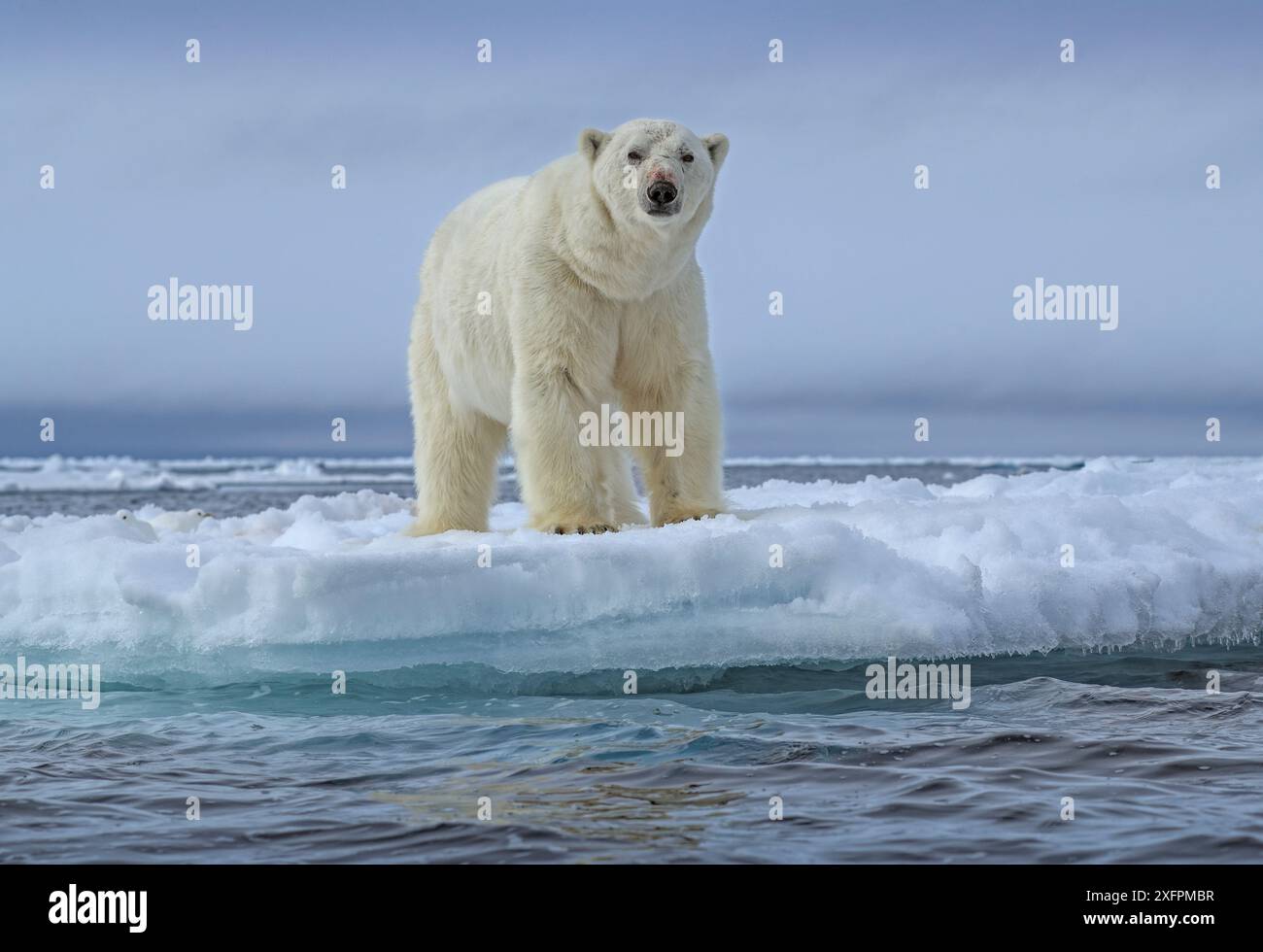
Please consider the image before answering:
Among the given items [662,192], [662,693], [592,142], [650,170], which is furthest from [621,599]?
[592,142]

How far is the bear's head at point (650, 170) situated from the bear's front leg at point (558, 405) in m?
0.61

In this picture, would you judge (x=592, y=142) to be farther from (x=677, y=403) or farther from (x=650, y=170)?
(x=677, y=403)

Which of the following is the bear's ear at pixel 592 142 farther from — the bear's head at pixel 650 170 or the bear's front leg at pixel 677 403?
the bear's front leg at pixel 677 403

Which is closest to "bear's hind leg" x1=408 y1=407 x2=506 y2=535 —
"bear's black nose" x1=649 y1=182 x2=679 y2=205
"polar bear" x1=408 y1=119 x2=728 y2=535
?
"polar bear" x1=408 y1=119 x2=728 y2=535

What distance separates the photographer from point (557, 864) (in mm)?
3422

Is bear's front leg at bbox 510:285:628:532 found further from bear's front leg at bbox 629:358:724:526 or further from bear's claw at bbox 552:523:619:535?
bear's front leg at bbox 629:358:724:526

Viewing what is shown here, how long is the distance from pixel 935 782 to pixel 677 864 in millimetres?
1121

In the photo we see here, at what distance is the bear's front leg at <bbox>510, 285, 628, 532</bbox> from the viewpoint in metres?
6.64

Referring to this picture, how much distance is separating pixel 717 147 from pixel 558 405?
158 cm

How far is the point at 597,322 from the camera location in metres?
6.75

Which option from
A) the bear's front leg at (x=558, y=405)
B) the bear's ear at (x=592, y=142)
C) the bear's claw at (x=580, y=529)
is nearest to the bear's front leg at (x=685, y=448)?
the bear's front leg at (x=558, y=405)

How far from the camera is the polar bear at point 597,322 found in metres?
6.49

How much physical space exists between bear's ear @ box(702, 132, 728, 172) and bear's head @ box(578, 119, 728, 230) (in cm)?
12
